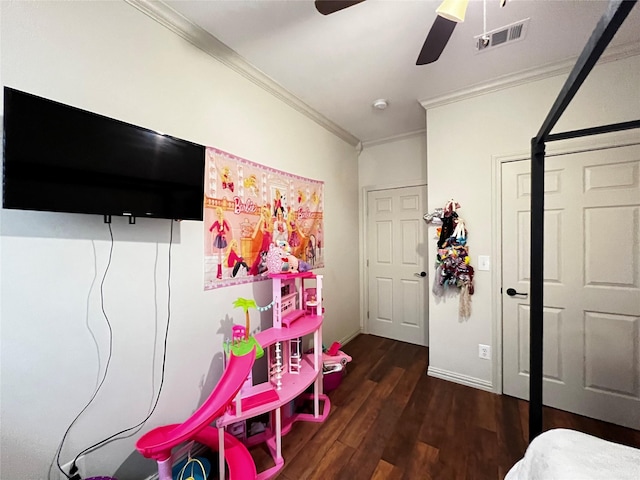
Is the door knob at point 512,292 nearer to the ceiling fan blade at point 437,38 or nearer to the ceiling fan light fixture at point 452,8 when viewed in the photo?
the ceiling fan blade at point 437,38

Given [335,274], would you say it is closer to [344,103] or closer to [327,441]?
[327,441]

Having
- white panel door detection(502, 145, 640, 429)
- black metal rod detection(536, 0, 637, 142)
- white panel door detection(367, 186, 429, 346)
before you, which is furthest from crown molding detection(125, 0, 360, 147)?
white panel door detection(502, 145, 640, 429)

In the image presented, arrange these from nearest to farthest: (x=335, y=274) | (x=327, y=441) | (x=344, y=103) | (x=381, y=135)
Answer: (x=327, y=441), (x=344, y=103), (x=335, y=274), (x=381, y=135)

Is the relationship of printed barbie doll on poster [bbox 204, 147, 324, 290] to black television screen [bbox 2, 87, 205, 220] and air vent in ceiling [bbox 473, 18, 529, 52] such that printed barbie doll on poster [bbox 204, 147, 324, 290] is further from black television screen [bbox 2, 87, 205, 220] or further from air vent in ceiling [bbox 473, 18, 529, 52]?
air vent in ceiling [bbox 473, 18, 529, 52]

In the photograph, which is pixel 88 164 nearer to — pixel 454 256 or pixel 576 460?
pixel 576 460

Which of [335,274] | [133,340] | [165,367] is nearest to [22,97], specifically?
[133,340]

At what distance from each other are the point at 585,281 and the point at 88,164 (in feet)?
10.4

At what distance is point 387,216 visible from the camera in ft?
10.9

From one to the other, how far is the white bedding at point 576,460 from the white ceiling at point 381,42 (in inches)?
82.8

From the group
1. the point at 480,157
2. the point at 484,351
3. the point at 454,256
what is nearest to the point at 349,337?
the point at 484,351

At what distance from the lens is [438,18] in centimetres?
113

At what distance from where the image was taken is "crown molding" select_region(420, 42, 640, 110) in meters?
1.70

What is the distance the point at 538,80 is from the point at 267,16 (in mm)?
2138

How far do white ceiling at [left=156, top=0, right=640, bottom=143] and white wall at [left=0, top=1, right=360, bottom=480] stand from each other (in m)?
0.31
